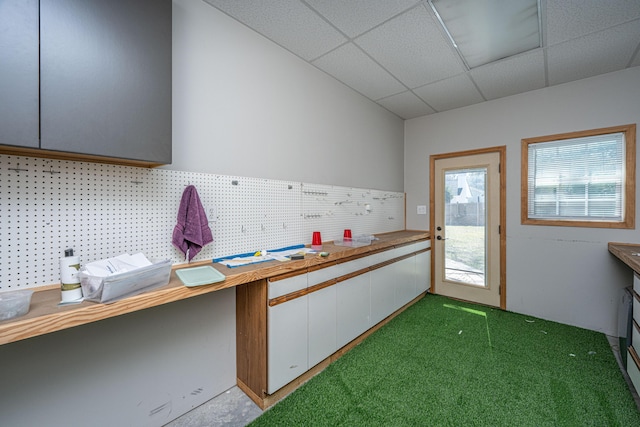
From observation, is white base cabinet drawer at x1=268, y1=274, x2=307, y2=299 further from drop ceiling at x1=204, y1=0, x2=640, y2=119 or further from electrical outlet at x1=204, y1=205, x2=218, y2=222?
drop ceiling at x1=204, y1=0, x2=640, y2=119

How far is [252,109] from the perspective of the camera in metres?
Result: 2.05

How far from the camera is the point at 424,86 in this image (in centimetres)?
304

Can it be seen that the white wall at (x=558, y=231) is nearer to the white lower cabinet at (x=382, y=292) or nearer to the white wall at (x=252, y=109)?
the white lower cabinet at (x=382, y=292)

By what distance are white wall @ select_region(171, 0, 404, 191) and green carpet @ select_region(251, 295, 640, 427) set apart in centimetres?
170

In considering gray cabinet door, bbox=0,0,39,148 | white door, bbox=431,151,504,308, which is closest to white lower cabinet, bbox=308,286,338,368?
gray cabinet door, bbox=0,0,39,148

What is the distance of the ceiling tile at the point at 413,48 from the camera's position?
2008 mm

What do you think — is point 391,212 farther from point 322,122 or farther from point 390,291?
point 322,122

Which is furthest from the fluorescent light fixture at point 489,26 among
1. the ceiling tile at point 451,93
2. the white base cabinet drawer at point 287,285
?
the white base cabinet drawer at point 287,285

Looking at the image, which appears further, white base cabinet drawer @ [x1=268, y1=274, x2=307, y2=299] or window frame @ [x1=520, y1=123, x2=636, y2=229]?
window frame @ [x1=520, y1=123, x2=636, y2=229]

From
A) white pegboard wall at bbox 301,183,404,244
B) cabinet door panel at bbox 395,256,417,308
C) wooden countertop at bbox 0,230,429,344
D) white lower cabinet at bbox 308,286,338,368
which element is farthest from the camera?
cabinet door panel at bbox 395,256,417,308

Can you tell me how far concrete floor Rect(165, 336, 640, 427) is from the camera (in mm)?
1596

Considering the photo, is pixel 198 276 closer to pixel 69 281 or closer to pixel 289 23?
pixel 69 281

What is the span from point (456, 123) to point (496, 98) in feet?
1.73

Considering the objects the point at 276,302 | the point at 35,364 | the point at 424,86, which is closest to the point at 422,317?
the point at 276,302
